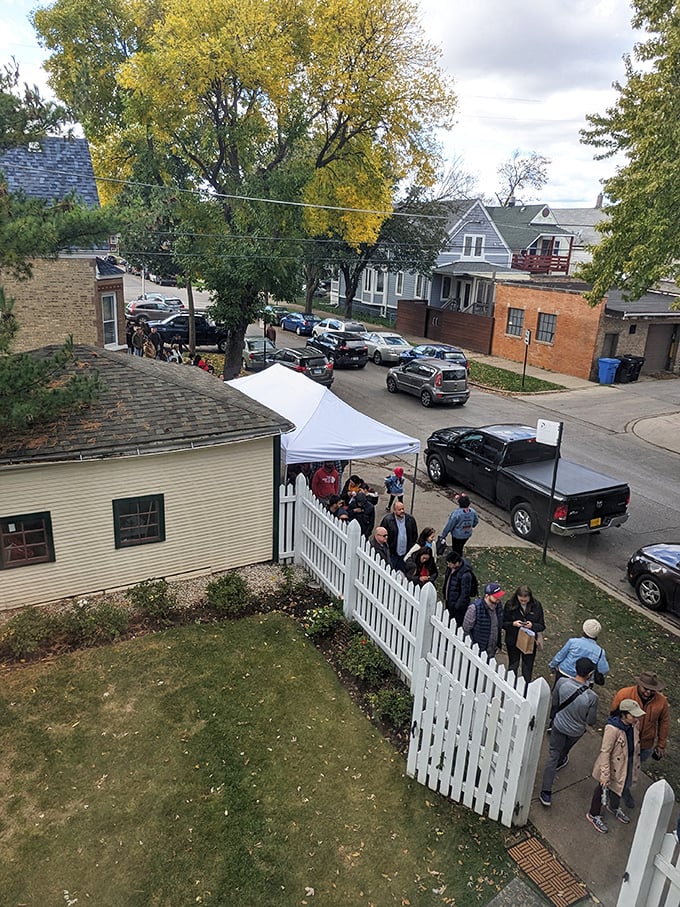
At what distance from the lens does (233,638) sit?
9.24 m

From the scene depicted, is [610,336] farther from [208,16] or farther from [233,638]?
[233,638]

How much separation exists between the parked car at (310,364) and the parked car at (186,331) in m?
8.35

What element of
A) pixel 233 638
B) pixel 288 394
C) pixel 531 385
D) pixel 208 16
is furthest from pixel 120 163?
pixel 233 638

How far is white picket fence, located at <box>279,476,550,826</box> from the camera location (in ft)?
19.4

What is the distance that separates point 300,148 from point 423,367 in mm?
9249

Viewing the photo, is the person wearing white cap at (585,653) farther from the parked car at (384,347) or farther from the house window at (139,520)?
the parked car at (384,347)

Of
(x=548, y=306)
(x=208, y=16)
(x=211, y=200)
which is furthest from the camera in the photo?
(x=548, y=306)

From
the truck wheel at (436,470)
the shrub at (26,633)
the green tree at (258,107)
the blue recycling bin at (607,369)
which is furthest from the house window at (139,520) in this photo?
the blue recycling bin at (607,369)

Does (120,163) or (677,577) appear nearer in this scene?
(677,577)

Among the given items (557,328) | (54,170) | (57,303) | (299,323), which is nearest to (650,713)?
(54,170)

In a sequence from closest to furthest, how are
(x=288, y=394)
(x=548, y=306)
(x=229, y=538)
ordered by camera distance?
(x=229, y=538), (x=288, y=394), (x=548, y=306)

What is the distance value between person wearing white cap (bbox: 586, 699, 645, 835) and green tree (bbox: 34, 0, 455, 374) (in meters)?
18.8

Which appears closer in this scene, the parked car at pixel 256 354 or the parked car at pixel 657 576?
the parked car at pixel 657 576

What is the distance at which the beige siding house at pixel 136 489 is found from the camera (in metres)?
9.56
